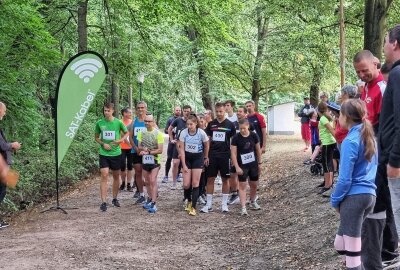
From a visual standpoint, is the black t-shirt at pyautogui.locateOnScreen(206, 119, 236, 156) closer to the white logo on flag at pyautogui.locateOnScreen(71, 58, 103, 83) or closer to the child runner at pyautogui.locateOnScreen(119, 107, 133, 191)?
the child runner at pyautogui.locateOnScreen(119, 107, 133, 191)

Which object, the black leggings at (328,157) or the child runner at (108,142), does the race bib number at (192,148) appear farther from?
the black leggings at (328,157)

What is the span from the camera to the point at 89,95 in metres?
10.2

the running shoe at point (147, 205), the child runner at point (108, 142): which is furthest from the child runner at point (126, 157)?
the running shoe at point (147, 205)

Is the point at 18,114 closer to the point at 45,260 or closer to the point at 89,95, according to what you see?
the point at 89,95

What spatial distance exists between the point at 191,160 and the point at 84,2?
7543mm

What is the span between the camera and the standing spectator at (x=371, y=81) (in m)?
4.75

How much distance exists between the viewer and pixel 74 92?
1012 centimetres

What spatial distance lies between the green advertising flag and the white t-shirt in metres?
2.16

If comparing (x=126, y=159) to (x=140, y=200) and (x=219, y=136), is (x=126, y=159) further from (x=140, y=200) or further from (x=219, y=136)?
(x=219, y=136)

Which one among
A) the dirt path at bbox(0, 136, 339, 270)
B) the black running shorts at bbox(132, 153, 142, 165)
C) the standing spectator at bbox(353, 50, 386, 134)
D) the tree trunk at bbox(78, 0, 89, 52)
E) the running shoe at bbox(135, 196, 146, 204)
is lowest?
the dirt path at bbox(0, 136, 339, 270)

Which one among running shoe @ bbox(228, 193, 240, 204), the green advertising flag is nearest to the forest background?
the green advertising flag

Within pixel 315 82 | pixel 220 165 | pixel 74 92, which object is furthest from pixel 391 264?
pixel 315 82

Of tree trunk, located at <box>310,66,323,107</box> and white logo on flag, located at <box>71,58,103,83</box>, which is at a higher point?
tree trunk, located at <box>310,66,323,107</box>

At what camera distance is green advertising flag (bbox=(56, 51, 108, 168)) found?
394 inches
